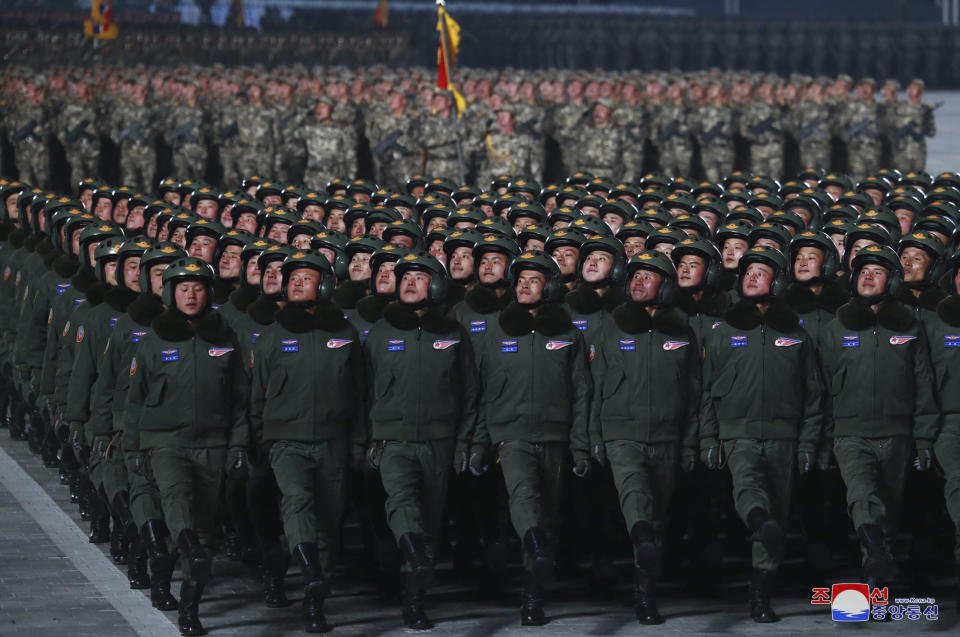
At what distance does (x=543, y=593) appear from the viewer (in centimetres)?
1339

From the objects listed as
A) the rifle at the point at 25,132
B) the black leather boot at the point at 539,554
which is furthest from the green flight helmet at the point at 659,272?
the rifle at the point at 25,132

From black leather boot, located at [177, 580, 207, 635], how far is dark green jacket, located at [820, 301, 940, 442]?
3.80 m

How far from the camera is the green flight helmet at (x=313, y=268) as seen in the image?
1315cm

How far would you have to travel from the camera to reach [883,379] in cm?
1327

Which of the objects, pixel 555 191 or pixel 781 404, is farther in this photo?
pixel 555 191

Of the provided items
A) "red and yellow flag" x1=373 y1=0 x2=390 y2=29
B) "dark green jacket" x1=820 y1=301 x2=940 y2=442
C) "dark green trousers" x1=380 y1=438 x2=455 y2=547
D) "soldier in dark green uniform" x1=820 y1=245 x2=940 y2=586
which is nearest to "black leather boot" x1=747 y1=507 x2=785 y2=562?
"soldier in dark green uniform" x1=820 y1=245 x2=940 y2=586

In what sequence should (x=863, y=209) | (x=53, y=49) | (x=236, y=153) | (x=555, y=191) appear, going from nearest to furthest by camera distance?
(x=863, y=209), (x=555, y=191), (x=236, y=153), (x=53, y=49)

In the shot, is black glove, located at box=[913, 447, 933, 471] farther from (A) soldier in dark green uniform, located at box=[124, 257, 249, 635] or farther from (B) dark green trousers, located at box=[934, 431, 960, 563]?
(A) soldier in dark green uniform, located at box=[124, 257, 249, 635]

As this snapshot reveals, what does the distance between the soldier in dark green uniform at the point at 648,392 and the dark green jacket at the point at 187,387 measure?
211 cm

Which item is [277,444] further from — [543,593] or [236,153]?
[236,153]

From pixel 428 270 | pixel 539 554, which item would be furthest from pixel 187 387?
pixel 539 554

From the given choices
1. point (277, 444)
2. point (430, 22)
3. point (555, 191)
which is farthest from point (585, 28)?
point (277, 444)

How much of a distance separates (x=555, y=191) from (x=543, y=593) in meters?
8.38

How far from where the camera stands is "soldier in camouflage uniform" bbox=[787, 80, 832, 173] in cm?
3534
